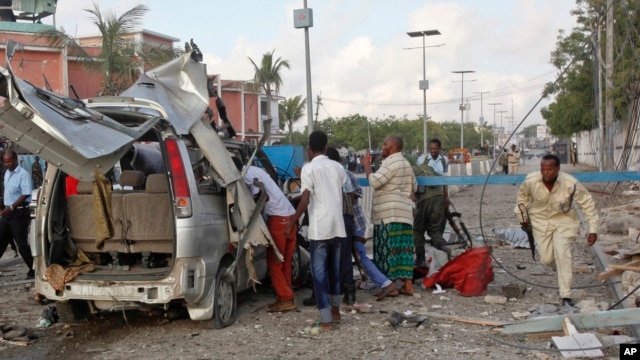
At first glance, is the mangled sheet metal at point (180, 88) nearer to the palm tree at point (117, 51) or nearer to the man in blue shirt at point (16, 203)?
the man in blue shirt at point (16, 203)

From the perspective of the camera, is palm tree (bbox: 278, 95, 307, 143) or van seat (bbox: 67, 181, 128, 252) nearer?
van seat (bbox: 67, 181, 128, 252)

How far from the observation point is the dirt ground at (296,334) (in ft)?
17.7

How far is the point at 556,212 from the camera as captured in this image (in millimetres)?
6625

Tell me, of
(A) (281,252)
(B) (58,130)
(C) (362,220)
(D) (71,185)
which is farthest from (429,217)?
(B) (58,130)

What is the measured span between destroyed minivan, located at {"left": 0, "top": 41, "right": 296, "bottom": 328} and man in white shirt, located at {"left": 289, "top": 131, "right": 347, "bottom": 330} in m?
0.50

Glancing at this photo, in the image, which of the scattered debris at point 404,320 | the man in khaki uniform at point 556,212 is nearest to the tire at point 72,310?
the scattered debris at point 404,320

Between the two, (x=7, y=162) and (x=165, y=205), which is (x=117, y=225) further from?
(x=7, y=162)

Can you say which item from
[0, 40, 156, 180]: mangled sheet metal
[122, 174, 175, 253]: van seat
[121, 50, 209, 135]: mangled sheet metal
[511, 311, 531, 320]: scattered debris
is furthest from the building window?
[0, 40, 156, 180]: mangled sheet metal

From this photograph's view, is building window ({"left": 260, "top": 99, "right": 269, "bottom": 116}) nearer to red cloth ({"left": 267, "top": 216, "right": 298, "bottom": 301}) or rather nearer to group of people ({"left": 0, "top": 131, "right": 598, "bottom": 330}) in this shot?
group of people ({"left": 0, "top": 131, "right": 598, "bottom": 330})

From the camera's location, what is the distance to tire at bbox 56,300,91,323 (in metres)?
6.18

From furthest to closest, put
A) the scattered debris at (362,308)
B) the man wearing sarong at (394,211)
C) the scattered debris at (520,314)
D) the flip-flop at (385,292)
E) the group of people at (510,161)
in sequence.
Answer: the group of people at (510,161) < the man wearing sarong at (394,211) < the flip-flop at (385,292) < the scattered debris at (362,308) < the scattered debris at (520,314)

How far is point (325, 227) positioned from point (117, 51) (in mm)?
14999

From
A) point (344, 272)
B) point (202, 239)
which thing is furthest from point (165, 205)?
point (344, 272)

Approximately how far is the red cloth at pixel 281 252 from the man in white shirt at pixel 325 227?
0.42 metres
